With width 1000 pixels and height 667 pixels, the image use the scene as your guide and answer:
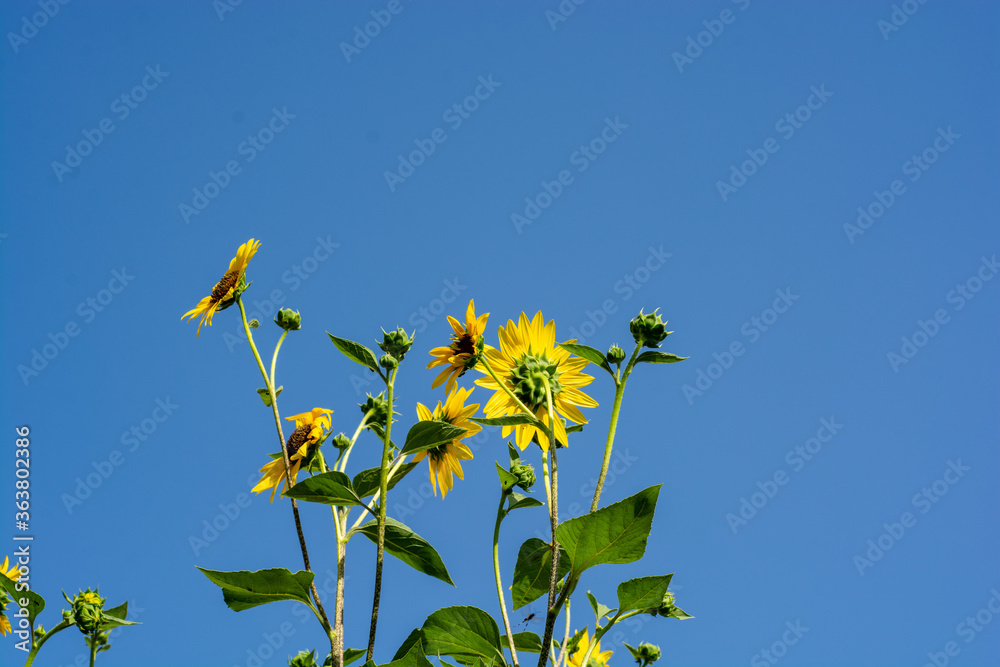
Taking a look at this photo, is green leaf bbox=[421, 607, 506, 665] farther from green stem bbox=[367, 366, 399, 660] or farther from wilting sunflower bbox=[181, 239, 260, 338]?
wilting sunflower bbox=[181, 239, 260, 338]

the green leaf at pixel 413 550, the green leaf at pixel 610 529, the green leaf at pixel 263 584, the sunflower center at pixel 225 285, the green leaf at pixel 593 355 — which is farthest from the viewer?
the sunflower center at pixel 225 285

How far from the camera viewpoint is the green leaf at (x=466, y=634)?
1.63 meters

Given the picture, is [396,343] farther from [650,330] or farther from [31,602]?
[31,602]

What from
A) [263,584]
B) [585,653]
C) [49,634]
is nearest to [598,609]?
[585,653]

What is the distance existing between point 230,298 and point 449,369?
0.64 metres

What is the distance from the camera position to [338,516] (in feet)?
5.67

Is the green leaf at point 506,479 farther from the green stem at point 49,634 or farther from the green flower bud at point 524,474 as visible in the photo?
the green stem at point 49,634

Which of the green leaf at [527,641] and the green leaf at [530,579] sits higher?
the green leaf at [530,579]

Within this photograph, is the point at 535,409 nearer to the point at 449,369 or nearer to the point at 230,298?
the point at 449,369

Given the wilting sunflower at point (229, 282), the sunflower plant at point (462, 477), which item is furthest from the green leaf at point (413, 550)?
the wilting sunflower at point (229, 282)

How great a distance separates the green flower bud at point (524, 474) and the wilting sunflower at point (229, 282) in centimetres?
91

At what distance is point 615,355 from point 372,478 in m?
0.63

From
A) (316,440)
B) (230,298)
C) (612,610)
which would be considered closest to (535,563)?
(612,610)

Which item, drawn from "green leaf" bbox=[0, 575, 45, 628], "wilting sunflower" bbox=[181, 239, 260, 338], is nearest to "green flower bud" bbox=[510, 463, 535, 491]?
"wilting sunflower" bbox=[181, 239, 260, 338]
